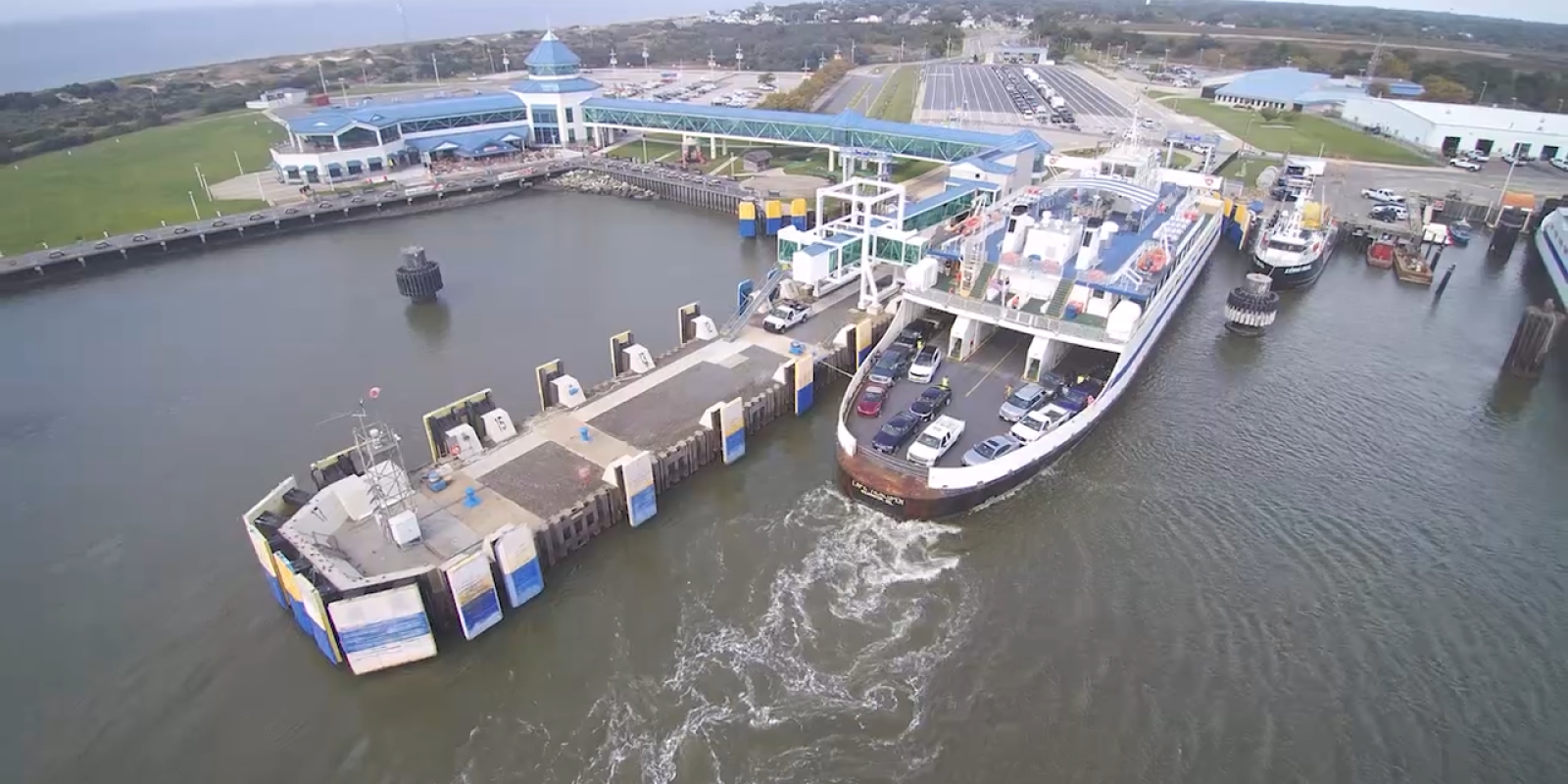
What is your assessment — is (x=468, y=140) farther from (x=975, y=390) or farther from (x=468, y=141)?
(x=975, y=390)

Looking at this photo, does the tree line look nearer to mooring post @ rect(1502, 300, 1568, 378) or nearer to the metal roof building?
the metal roof building

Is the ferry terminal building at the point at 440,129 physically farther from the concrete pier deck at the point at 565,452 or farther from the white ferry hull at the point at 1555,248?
the white ferry hull at the point at 1555,248

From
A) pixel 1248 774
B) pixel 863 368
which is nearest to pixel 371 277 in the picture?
pixel 863 368

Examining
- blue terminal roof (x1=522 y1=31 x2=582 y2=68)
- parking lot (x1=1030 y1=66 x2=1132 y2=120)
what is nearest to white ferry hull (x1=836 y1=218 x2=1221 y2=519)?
blue terminal roof (x1=522 y1=31 x2=582 y2=68)

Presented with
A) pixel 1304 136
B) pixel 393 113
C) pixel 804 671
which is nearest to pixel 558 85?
pixel 393 113

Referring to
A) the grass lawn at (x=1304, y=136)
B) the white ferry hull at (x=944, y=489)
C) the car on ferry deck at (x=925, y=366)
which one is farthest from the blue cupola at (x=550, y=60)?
the grass lawn at (x=1304, y=136)
